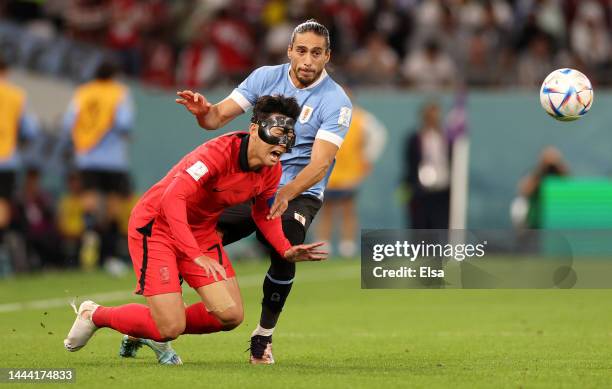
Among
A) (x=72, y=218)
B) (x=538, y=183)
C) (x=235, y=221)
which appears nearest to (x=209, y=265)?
(x=235, y=221)

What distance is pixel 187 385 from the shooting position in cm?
721

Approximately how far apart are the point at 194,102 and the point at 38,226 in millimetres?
8513

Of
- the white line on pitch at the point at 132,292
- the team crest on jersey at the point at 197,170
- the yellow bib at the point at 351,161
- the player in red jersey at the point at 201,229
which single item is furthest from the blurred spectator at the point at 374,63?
the team crest on jersey at the point at 197,170

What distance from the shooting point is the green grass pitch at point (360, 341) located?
762 cm

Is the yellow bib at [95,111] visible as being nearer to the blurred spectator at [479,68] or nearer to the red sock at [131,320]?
the blurred spectator at [479,68]

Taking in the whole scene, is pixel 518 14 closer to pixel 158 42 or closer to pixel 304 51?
pixel 158 42

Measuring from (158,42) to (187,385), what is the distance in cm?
1452

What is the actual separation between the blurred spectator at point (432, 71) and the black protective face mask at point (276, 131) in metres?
12.1

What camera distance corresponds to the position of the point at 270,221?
824cm

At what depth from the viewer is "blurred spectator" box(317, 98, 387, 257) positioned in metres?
19.0

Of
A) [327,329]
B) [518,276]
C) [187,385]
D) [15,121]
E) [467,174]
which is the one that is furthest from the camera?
[467,174]

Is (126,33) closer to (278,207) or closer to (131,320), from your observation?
(278,207)

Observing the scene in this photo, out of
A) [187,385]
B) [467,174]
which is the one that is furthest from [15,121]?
[187,385]

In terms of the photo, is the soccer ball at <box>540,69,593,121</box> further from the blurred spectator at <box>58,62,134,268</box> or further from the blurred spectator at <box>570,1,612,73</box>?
the blurred spectator at <box>570,1,612,73</box>
